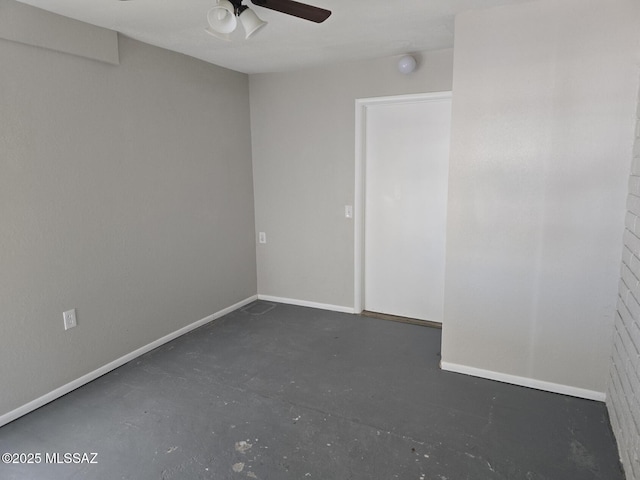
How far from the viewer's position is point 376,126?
373cm

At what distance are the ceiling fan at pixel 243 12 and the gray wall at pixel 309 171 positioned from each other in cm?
182

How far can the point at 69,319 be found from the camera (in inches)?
103

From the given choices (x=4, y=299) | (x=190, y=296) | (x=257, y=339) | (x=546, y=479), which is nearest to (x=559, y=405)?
(x=546, y=479)

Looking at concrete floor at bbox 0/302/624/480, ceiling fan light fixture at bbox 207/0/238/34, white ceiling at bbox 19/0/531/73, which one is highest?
white ceiling at bbox 19/0/531/73

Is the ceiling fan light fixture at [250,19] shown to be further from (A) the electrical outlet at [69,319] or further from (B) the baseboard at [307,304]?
(B) the baseboard at [307,304]

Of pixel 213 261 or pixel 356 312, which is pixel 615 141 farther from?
pixel 213 261

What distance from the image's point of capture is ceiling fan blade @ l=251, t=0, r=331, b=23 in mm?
1770

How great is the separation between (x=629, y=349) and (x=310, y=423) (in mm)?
1619

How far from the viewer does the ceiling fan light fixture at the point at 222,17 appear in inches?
69.1

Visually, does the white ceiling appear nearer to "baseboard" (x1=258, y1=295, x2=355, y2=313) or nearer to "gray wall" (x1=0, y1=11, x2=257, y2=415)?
"gray wall" (x1=0, y1=11, x2=257, y2=415)

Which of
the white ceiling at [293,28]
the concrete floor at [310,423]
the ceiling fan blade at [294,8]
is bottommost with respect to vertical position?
the concrete floor at [310,423]

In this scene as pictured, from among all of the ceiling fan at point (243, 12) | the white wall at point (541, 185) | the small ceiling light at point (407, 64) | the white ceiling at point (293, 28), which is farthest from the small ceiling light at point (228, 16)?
the small ceiling light at point (407, 64)

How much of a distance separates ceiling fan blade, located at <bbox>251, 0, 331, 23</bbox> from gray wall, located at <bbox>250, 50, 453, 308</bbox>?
174 centimetres

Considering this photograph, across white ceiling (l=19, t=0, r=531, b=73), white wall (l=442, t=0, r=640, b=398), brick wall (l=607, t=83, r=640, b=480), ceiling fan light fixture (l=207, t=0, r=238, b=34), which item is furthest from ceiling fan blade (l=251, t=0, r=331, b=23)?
brick wall (l=607, t=83, r=640, b=480)
